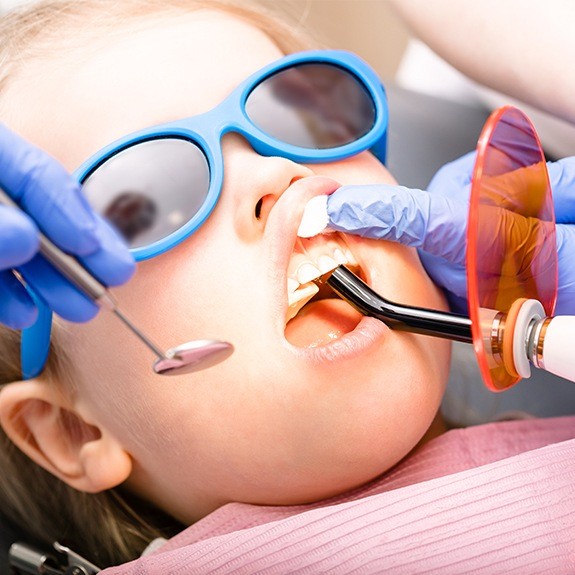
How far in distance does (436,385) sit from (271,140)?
30cm

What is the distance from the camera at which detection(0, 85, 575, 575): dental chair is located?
116 centimetres

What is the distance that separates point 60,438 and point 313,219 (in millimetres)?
398

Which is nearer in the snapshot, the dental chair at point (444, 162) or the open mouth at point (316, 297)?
the open mouth at point (316, 297)

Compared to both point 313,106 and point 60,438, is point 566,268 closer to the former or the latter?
point 313,106

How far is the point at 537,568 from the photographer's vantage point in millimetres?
821

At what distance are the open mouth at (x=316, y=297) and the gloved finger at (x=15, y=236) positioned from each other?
0.96 feet

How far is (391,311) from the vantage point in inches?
33.0

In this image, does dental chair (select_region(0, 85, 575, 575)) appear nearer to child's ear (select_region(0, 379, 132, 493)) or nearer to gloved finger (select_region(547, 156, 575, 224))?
child's ear (select_region(0, 379, 132, 493))

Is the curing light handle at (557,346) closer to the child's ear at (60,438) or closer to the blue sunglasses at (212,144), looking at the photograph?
the blue sunglasses at (212,144)

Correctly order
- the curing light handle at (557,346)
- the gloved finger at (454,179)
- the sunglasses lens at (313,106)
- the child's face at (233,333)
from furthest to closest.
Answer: the gloved finger at (454,179) → the sunglasses lens at (313,106) → the child's face at (233,333) → the curing light handle at (557,346)

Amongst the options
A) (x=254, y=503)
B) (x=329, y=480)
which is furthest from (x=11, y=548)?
(x=329, y=480)

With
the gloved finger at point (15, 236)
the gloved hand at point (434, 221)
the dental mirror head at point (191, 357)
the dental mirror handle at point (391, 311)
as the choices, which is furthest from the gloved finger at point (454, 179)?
the gloved finger at point (15, 236)

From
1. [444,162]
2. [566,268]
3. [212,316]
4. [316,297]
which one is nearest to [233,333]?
[212,316]

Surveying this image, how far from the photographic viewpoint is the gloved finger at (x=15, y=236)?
61cm
